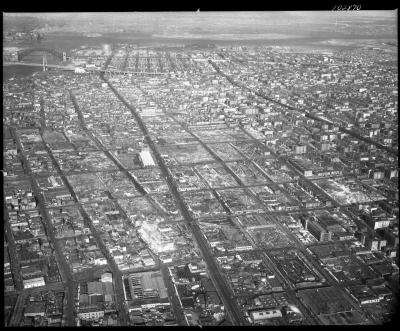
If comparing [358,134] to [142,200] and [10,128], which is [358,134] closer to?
[142,200]

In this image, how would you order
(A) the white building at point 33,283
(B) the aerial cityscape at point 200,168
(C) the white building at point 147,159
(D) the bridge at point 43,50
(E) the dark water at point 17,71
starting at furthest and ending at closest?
(C) the white building at point 147,159 → (D) the bridge at point 43,50 → (E) the dark water at point 17,71 → (A) the white building at point 33,283 → (B) the aerial cityscape at point 200,168

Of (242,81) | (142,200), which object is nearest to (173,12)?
(242,81)

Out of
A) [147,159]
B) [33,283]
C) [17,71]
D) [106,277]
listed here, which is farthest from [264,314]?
[17,71]

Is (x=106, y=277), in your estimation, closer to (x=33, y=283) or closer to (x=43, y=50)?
(x=33, y=283)

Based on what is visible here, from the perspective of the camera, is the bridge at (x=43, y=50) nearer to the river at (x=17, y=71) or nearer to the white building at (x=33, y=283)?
the river at (x=17, y=71)

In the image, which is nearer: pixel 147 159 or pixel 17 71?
pixel 17 71

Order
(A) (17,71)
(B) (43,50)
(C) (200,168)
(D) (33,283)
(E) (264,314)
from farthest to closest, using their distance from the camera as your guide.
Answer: (C) (200,168) < (B) (43,50) < (A) (17,71) < (D) (33,283) < (E) (264,314)

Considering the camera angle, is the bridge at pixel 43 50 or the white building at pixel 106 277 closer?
the white building at pixel 106 277

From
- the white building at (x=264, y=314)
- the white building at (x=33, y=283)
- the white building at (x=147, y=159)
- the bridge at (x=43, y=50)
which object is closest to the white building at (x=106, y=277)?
the white building at (x=33, y=283)
